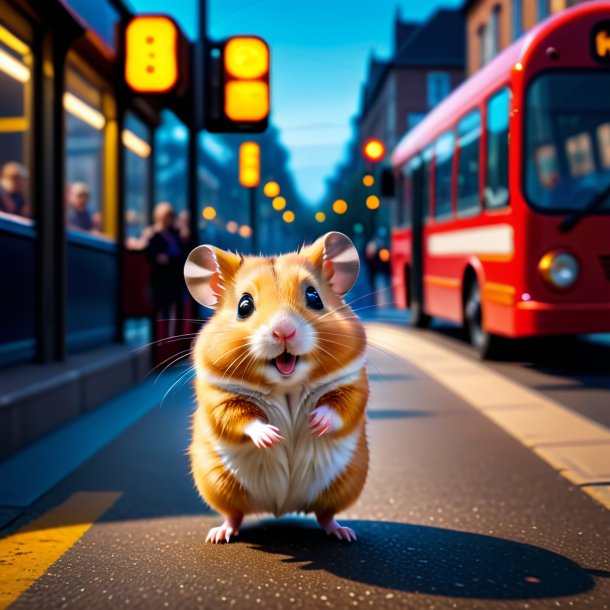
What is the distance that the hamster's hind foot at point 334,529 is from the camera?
2537mm

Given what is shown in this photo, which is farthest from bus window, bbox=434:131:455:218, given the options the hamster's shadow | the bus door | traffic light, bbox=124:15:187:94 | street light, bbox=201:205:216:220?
street light, bbox=201:205:216:220

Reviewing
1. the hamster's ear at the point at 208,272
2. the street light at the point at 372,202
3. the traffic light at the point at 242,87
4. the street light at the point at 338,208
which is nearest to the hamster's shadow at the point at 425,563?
the hamster's ear at the point at 208,272

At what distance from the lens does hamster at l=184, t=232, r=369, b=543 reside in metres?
1.77

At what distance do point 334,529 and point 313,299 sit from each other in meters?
0.98

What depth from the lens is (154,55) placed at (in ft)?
16.7

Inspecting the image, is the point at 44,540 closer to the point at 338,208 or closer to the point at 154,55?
the point at 154,55

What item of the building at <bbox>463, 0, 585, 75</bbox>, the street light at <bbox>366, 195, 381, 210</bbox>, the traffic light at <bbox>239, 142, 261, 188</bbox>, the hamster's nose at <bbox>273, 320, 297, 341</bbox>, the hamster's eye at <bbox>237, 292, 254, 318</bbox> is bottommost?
the hamster's nose at <bbox>273, 320, 297, 341</bbox>

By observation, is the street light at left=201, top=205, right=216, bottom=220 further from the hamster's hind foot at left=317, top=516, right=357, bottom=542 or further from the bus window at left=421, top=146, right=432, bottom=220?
the hamster's hind foot at left=317, top=516, right=357, bottom=542

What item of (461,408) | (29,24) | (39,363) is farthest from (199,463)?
(29,24)

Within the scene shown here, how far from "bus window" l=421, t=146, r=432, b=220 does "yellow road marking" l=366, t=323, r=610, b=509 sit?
2.85 m

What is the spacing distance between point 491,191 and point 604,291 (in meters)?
1.78

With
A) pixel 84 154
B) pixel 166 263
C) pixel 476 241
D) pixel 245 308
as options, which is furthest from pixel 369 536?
pixel 84 154

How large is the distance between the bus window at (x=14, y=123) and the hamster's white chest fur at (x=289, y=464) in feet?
18.5

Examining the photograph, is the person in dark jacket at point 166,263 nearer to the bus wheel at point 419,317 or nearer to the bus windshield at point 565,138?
the bus windshield at point 565,138
